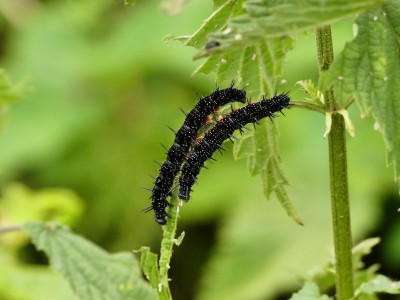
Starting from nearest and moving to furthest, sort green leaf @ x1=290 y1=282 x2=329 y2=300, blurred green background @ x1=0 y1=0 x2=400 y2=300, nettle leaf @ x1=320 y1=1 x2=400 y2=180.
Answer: nettle leaf @ x1=320 y1=1 x2=400 y2=180
green leaf @ x1=290 y1=282 x2=329 y2=300
blurred green background @ x1=0 y1=0 x2=400 y2=300

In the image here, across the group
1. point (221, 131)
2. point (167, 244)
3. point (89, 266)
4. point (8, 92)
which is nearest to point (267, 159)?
point (221, 131)

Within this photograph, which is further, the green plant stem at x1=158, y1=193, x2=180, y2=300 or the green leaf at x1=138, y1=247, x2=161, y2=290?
the green leaf at x1=138, y1=247, x2=161, y2=290

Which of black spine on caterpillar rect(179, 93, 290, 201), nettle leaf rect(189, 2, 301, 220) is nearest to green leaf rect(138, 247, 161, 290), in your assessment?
black spine on caterpillar rect(179, 93, 290, 201)

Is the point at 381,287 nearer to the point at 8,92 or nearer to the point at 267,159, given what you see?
the point at 267,159

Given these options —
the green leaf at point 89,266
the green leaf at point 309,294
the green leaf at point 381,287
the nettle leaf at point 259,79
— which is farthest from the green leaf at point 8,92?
the green leaf at point 381,287

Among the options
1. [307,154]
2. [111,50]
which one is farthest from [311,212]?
[111,50]

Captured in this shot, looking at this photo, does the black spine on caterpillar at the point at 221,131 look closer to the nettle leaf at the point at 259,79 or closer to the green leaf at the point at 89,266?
the nettle leaf at the point at 259,79

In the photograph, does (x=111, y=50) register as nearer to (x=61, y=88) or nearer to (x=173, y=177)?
(x=61, y=88)

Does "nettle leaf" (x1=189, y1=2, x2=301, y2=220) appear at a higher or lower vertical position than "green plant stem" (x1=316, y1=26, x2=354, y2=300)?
higher

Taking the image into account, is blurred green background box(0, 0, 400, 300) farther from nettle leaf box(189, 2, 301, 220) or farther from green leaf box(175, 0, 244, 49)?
green leaf box(175, 0, 244, 49)
